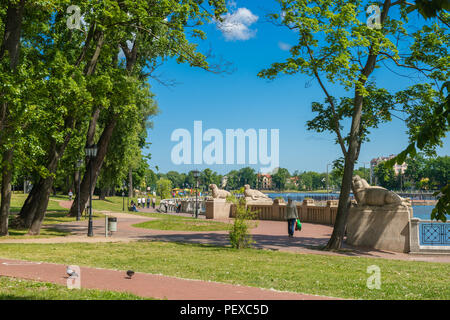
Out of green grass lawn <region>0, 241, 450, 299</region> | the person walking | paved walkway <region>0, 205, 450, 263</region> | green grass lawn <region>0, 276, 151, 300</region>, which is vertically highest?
the person walking

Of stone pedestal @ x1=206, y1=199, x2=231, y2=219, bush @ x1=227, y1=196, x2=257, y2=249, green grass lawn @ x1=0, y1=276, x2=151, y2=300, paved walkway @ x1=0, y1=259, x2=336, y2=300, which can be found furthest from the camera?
stone pedestal @ x1=206, y1=199, x2=231, y2=219

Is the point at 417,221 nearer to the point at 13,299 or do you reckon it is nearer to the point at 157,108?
the point at 13,299

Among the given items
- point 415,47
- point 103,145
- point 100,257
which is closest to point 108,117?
point 103,145

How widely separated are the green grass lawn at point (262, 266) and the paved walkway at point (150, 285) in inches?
26.4

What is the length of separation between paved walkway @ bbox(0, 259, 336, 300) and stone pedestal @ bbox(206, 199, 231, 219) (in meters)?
23.0

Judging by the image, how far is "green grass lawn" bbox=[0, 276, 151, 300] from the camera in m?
6.51

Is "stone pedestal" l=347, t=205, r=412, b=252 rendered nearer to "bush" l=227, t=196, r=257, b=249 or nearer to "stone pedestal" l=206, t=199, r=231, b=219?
"bush" l=227, t=196, r=257, b=249

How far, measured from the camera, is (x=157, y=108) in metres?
58.4

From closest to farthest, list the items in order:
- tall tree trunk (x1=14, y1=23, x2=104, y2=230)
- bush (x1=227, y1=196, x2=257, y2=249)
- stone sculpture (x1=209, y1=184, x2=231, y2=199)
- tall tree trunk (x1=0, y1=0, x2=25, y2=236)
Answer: bush (x1=227, y1=196, x2=257, y2=249) → tall tree trunk (x1=0, y1=0, x2=25, y2=236) → tall tree trunk (x1=14, y1=23, x2=104, y2=230) → stone sculpture (x1=209, y1=184, x2=231, y2=199)

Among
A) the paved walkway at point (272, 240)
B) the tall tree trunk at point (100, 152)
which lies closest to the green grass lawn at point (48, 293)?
the paved walkway at point (272, 240)

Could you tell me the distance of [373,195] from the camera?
1681 cm

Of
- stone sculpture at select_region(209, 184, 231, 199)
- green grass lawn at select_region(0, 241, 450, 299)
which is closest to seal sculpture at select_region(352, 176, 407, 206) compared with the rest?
green grass lawn at select_region(0, 241, 450, 299)
